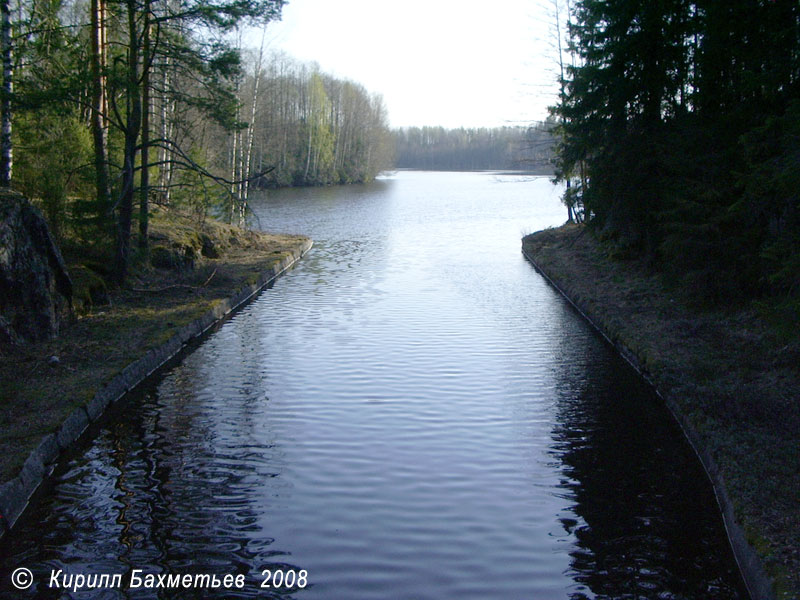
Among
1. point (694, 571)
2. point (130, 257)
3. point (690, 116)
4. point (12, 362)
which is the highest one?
point (690, 116)

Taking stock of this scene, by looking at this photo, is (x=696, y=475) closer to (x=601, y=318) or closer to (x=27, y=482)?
(x=27, y=482)

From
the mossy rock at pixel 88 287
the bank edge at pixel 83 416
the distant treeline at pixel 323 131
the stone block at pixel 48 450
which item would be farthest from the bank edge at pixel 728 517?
the distant treeline at pixel 323 131

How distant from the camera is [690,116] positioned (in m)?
15.5

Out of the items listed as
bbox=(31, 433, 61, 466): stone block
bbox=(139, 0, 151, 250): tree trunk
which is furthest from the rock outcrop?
bbox=(139, 0, 151, 250): tree trunk

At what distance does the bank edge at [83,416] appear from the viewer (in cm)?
643

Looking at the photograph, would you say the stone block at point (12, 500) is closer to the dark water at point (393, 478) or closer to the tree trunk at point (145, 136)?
the dark water at point (393, 478)

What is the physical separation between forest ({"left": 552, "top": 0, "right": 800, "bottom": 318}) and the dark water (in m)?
2.66

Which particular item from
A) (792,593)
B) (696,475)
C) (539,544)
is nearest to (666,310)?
(696,475)

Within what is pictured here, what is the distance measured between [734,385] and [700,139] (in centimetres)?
640

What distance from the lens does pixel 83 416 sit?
861 centimetres

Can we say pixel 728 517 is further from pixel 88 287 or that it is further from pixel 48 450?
pixel 88 287

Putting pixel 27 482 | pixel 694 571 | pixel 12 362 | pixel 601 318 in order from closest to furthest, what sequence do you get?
1. pixel 694 571
2. pixel 27 482
3. pixel 12 362
4. pixel 601 318

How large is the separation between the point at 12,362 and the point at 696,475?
27.8 feet

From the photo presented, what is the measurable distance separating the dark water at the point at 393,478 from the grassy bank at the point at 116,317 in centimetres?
57
